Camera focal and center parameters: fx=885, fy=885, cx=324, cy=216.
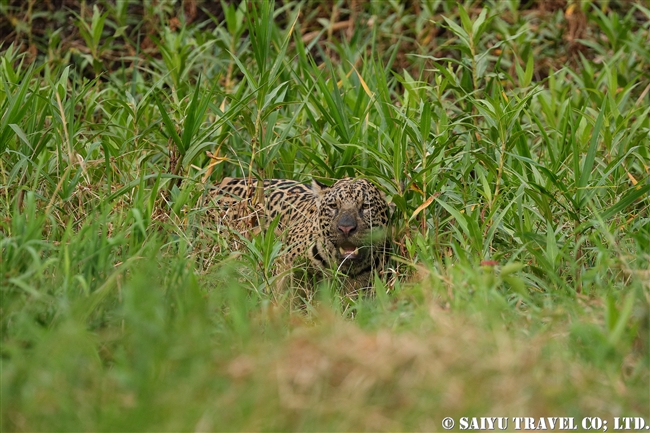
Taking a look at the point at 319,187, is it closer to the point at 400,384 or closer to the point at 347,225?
the point at 347,225

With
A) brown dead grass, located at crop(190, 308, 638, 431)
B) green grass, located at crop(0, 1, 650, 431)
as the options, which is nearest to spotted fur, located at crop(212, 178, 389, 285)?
green grass, located at crop(0, 1, 650, 431)

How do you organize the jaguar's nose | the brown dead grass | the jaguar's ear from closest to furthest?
the brown dead grass
the jaguar's nose
the jaguar's ear

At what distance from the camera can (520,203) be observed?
4820mm

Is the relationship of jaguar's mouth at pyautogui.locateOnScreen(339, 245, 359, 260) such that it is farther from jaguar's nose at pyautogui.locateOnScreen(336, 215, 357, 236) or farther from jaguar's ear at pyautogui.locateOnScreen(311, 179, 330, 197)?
jaguar's ear at pyautogui.locateOnScreen(311, 179, 330, 197)

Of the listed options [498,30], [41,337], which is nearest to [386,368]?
[41,337]

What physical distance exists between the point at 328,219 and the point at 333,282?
462mm

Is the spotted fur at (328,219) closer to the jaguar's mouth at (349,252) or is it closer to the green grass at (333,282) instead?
the jaguar's mouth at (349,252)

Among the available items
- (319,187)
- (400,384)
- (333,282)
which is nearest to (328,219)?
(319,187)

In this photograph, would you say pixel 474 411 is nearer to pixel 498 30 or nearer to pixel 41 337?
pixel 41 337

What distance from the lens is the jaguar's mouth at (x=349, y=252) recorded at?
519cm

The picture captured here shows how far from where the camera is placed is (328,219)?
5.35 metres

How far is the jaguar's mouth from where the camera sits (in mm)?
5191

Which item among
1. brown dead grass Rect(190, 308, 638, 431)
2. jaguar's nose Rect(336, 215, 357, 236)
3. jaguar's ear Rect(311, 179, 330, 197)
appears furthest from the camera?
jaguar's ear Rect(311, 179, 330, 197)

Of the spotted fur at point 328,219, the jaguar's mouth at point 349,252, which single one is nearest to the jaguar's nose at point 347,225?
the spotted fur at point 328,219
